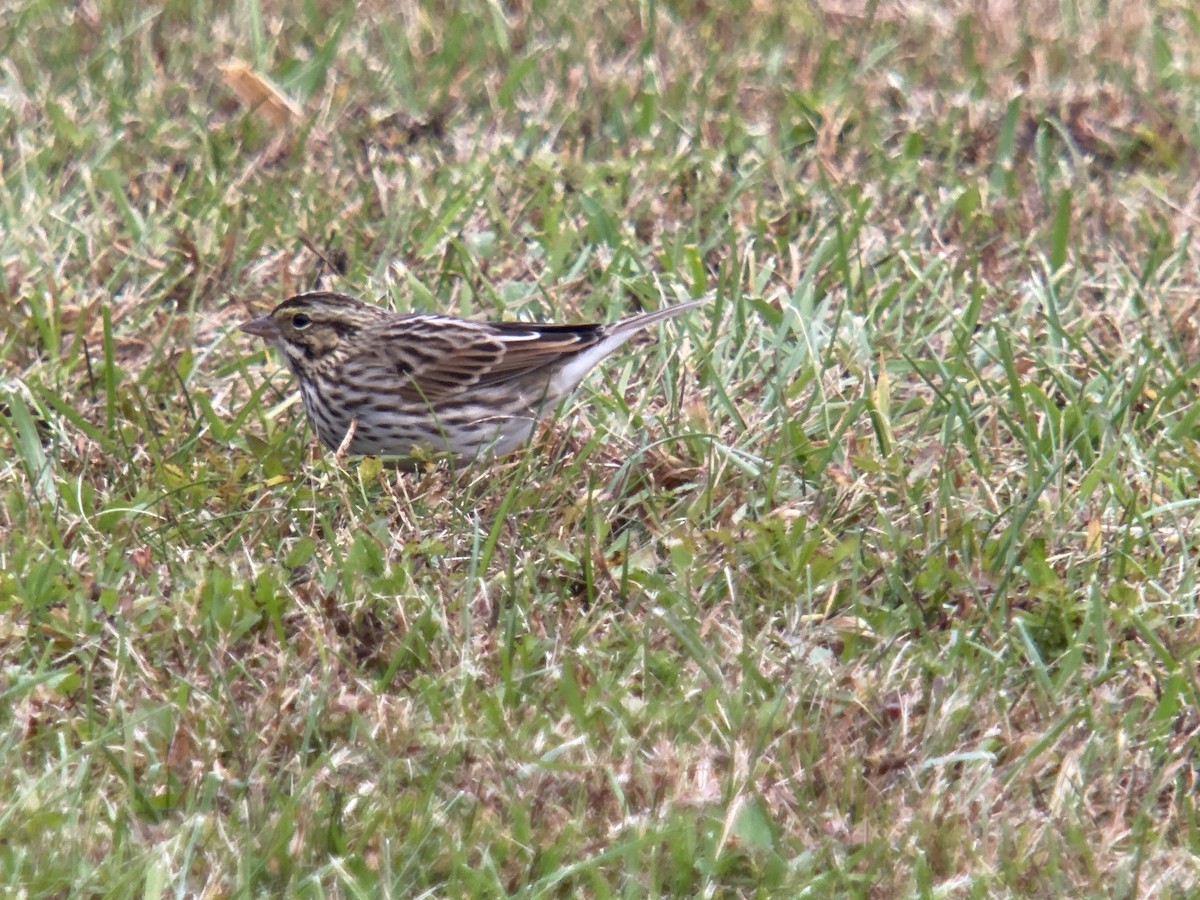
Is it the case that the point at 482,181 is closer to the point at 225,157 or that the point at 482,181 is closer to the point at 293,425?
the point at 225,157

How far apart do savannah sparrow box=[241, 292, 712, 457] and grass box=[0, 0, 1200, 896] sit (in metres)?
0.16

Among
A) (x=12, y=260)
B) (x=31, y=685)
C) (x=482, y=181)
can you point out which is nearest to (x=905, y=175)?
(x=482, y=181)

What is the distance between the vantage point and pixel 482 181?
797 cm

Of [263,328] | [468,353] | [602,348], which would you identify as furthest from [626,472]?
[263,328]

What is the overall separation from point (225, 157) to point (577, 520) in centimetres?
315

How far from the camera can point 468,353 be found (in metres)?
6.52

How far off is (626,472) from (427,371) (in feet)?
2.97

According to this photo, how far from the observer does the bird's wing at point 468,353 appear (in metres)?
6.45

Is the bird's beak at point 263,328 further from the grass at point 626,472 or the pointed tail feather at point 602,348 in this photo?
the pointed tail feather at point 602,348

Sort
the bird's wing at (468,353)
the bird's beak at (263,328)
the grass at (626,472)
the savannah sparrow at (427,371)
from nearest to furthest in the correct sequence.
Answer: the grass at (626,472)
the savannah sparrow at (427,371)
the bird's wing at (468,353)
the bird's beak at (263,328)

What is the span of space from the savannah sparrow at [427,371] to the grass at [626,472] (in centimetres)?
16

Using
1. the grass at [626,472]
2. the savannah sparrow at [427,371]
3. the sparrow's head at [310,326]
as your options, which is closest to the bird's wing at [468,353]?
the savannah sparrow at [427,371]

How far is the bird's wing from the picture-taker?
254 inches

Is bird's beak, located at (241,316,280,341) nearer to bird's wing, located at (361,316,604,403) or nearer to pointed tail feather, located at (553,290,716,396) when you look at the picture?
bird's wing, located at (361,316,604,403)
